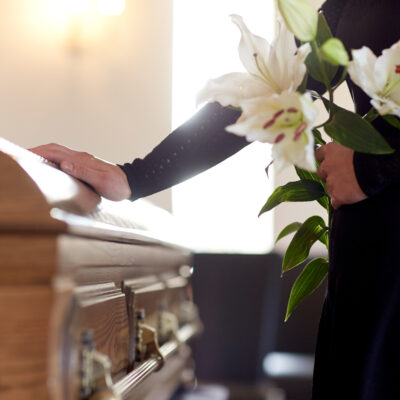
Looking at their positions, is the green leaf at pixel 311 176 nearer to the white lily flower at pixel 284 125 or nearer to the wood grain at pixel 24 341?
the white lily flower at pixel 284 125

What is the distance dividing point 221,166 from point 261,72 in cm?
314

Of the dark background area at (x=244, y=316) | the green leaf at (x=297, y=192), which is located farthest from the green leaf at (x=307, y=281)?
the dark background area at (x=244, y=316)

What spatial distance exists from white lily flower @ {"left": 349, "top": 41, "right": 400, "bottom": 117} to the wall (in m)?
2.85

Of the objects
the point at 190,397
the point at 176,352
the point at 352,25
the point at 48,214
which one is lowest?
the point at 190,397

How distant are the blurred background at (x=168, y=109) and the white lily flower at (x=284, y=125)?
2.65 meters

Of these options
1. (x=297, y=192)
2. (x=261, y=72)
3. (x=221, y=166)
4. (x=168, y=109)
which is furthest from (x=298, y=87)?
(x=221, y=166)

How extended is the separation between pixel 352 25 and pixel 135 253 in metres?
0.63

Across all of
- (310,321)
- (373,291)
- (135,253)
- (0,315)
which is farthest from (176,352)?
(310,321)

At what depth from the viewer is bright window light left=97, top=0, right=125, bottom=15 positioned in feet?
11.6

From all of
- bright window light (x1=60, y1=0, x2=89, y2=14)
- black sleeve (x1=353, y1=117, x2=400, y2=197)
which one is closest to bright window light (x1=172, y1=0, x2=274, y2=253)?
bright window light (x1=60, y1=0, x2=89, y2=14)

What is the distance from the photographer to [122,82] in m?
3.64

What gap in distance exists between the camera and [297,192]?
3.50ft

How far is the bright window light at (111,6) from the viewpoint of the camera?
3.55 meters

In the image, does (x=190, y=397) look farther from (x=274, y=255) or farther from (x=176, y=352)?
(x=274, y=255)
